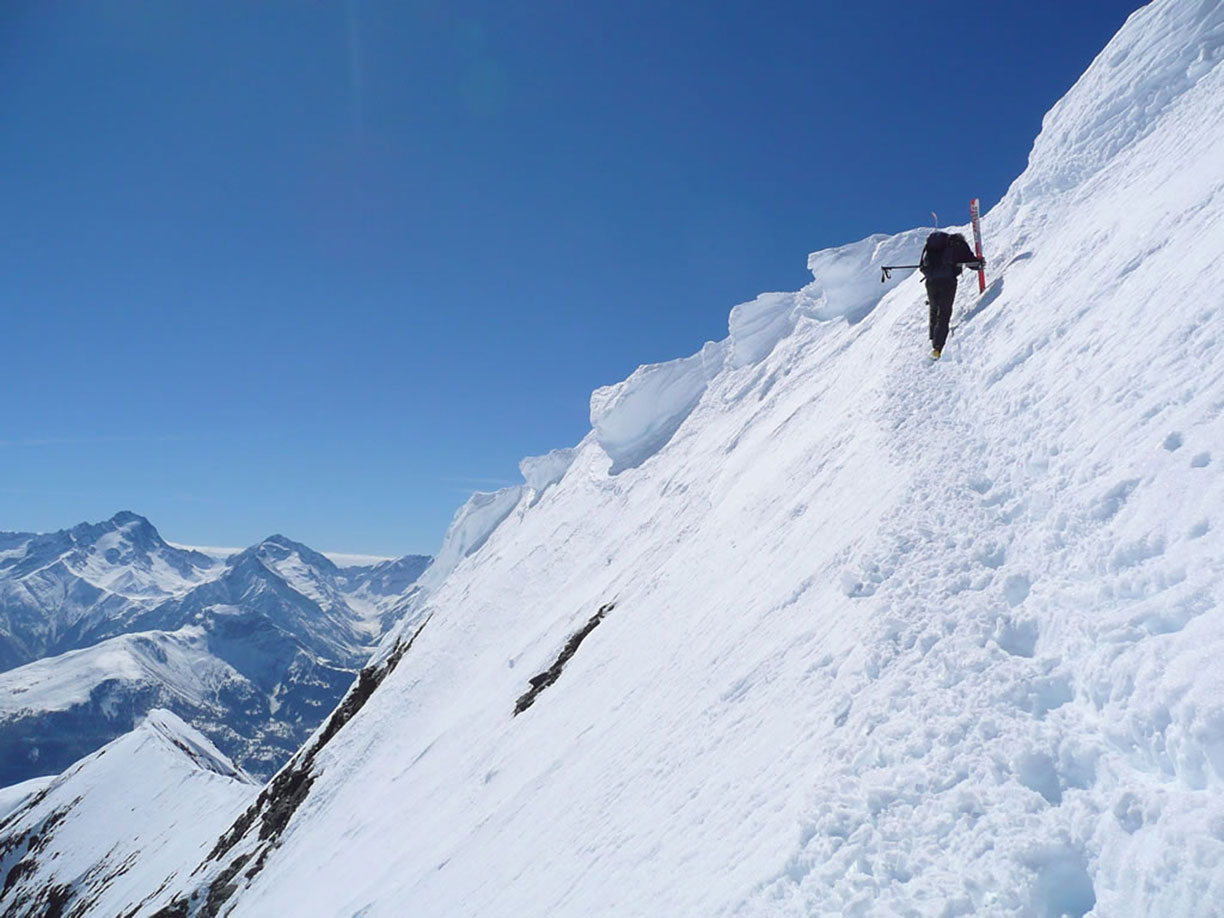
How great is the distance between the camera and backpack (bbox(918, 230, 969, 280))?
1558 cm

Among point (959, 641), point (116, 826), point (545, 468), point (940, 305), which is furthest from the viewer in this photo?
point (116, 826)

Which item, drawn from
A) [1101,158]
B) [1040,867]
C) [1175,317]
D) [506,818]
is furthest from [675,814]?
[1101,158]

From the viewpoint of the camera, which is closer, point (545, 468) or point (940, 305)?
point (940, 305)

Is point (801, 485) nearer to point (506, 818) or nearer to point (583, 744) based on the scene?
point (583, 744)

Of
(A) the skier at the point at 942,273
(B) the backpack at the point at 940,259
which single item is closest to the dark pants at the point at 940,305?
(A) the skier at the point at 942,273

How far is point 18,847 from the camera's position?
267ft

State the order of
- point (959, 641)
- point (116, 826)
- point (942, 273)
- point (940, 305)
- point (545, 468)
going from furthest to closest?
point (116, 826), point (545, 468), point (940, 305), point (942, 273), point (959, 641)

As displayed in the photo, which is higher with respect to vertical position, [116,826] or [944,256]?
[116,826]

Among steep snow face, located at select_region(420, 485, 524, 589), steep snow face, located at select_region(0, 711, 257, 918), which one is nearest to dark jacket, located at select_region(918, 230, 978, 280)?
steep snow face, located at select_region(420, 485, 524, 589)

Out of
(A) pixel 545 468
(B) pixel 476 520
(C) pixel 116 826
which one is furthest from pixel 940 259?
(C) pixel 116 826

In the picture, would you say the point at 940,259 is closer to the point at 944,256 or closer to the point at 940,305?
the point at 944,256

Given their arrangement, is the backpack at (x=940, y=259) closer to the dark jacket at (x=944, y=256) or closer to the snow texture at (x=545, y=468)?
the dark jacket at (x=944, y=256)

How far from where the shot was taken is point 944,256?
15734 mm

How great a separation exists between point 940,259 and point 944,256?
0.12m
